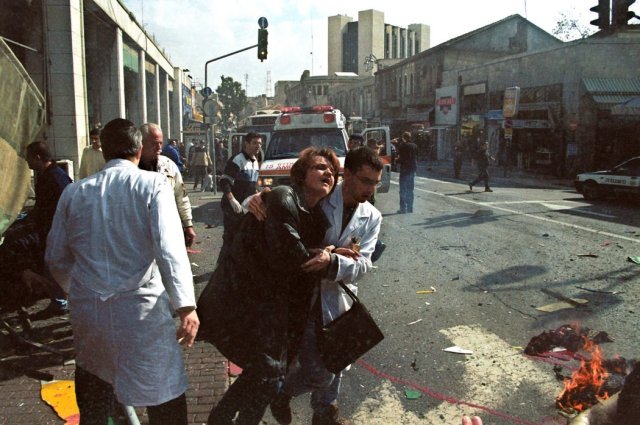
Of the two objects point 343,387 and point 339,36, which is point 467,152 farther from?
point 339,36

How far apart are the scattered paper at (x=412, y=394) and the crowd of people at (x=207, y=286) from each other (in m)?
0.70

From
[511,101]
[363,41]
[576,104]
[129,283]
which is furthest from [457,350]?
[363,41]

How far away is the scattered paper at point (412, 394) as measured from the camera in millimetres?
3957

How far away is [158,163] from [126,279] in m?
2.72

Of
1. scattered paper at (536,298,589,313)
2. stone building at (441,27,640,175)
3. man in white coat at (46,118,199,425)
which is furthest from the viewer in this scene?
stone building at (441,27,640,175)

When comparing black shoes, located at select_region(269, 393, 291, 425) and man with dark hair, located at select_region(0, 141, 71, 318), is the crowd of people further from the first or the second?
man with dark hair, located at select_region(0, 141, 71, 318)

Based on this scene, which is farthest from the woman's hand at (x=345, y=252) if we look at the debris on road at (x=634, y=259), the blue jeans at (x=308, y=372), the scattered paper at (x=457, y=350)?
the debris on road at (x=634, y=259)

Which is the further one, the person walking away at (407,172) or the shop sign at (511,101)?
the shop sign at (511,101)

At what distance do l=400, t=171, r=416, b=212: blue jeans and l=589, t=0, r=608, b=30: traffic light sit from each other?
19.4 ft

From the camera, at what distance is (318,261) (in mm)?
2783

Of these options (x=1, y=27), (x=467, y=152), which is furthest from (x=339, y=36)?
(x=1, y=27)

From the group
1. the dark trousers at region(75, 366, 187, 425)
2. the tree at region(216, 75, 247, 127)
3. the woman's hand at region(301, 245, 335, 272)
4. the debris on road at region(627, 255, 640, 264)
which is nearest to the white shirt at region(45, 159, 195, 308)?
the dark trousers at region(75, 366, 187, 425)

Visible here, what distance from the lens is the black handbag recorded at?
301 centimetres

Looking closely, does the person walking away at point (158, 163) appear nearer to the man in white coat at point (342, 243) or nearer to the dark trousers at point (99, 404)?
the man in white coat at point (342, 243)
